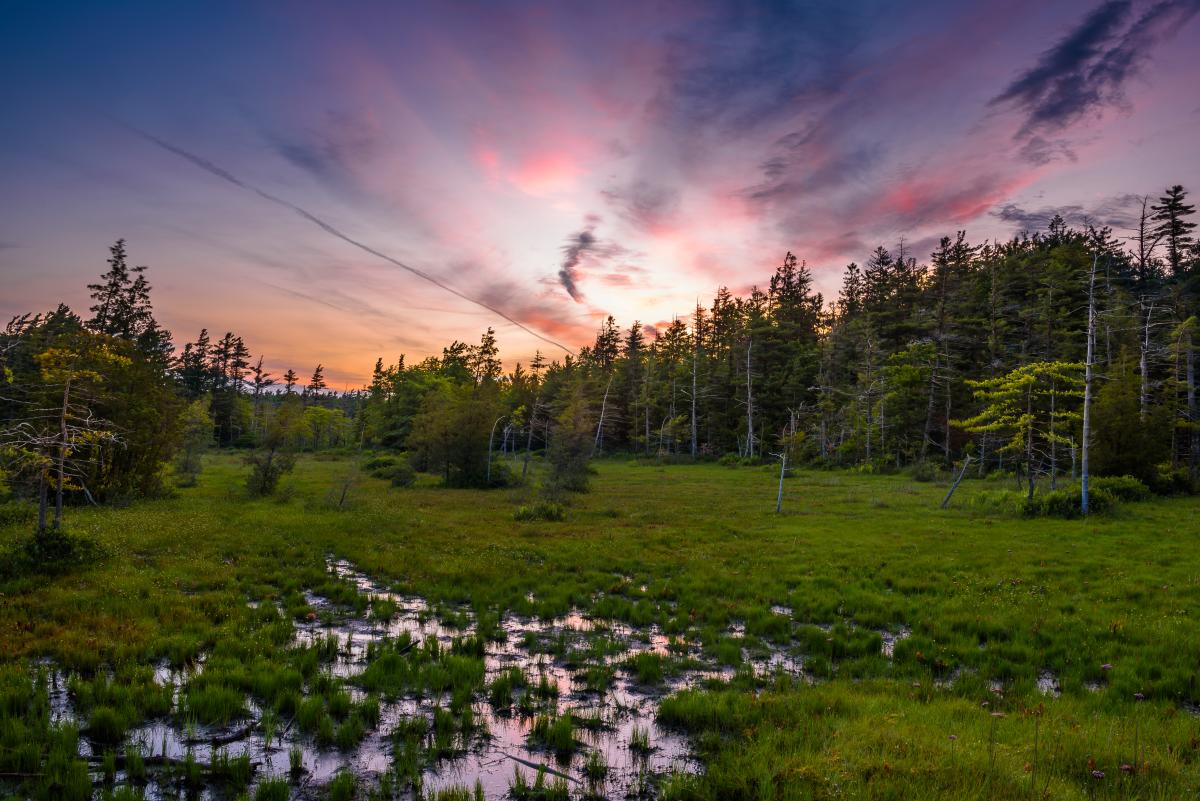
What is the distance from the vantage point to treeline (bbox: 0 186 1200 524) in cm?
2728

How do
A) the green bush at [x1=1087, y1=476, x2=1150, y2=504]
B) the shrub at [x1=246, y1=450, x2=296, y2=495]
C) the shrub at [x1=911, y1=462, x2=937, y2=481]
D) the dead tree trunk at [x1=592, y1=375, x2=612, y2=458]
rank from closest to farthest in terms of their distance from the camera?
the green bush at [x1=1087, y1=476, x2=1150, y2=504]
the shrub at [x1=246, y1=450, x2=296, y2=495]
the shrub at [x1=911, y1=462, x2=937, y2=481]
the dead tree trunk at [x1=592, y1=375, x2=612, y2=458]

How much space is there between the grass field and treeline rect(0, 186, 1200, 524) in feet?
14.9

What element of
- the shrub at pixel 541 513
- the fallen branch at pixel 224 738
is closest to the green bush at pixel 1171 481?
the shrub at pixel 541 513

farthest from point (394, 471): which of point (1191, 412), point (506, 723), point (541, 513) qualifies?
point (1191, 412)

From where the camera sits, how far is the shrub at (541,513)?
88.2 ft

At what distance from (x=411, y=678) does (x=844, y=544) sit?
689 inches

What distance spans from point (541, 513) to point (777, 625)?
17.4 meters

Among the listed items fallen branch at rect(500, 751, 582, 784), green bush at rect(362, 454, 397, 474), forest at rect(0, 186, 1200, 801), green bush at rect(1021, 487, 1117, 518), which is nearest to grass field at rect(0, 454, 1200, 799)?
forest at rect(0, 186, 1200, 801)

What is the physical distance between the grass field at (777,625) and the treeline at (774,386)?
454 centimetres

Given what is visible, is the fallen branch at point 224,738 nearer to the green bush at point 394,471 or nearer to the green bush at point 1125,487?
the green bush at point 394,471

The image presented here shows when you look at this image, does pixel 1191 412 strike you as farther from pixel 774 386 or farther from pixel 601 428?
pixel 601 428

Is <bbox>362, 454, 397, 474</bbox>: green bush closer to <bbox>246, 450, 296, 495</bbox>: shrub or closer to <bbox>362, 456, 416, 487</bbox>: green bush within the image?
<bbox>362, 456, 416, 487</bbox>: green bush

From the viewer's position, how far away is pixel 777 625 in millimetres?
11438

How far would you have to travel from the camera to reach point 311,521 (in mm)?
23422
